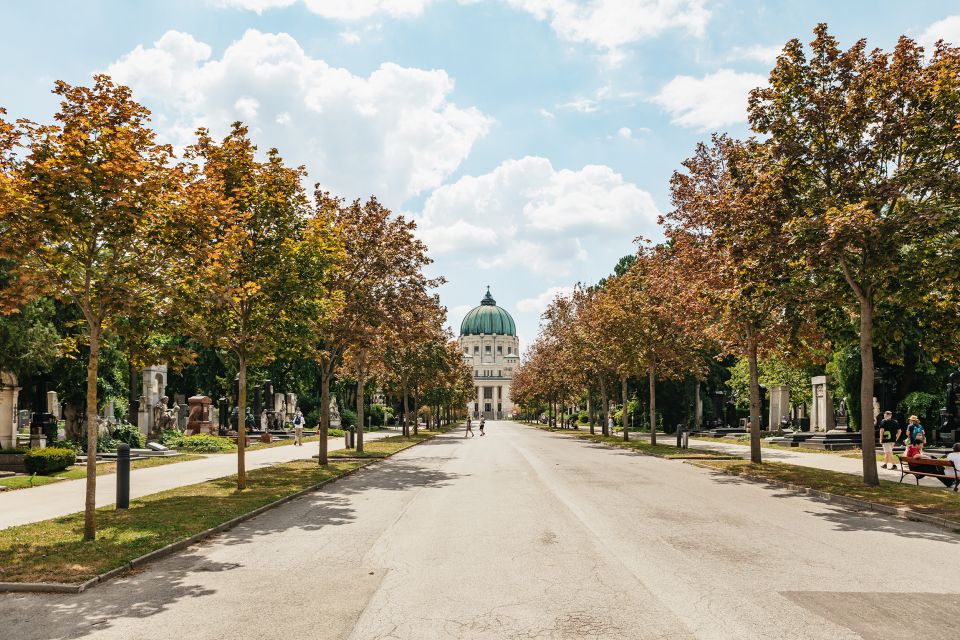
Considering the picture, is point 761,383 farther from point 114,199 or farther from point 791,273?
point 114,199

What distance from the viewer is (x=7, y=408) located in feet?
77.5

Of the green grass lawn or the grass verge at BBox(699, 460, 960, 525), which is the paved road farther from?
the green grass lawn

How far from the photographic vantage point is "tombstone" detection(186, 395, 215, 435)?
40.7 metres

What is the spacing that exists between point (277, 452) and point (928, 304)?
2581 cm

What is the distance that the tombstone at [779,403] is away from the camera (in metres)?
51.4

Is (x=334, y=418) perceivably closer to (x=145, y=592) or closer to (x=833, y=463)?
(x=833, y=463)

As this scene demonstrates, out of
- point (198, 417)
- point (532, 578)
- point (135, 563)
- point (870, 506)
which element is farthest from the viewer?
point (198, 417)

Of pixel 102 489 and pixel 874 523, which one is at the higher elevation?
pixel 874 523

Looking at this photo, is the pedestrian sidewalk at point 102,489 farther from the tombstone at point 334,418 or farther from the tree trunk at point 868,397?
the tombstone at point 334,418

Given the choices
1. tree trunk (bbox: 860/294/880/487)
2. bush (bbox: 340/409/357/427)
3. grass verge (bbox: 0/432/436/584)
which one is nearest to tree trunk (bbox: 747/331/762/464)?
tree trunk (bbox: 860/294/880/487)

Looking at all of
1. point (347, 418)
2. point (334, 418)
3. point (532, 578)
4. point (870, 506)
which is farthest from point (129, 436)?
point (347, 418)

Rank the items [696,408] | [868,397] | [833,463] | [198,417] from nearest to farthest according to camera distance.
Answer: [868,397] → [833,463] → [198,417] → [696,408]

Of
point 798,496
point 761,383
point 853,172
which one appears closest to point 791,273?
point 853,172

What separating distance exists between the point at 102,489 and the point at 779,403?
4662 cm
